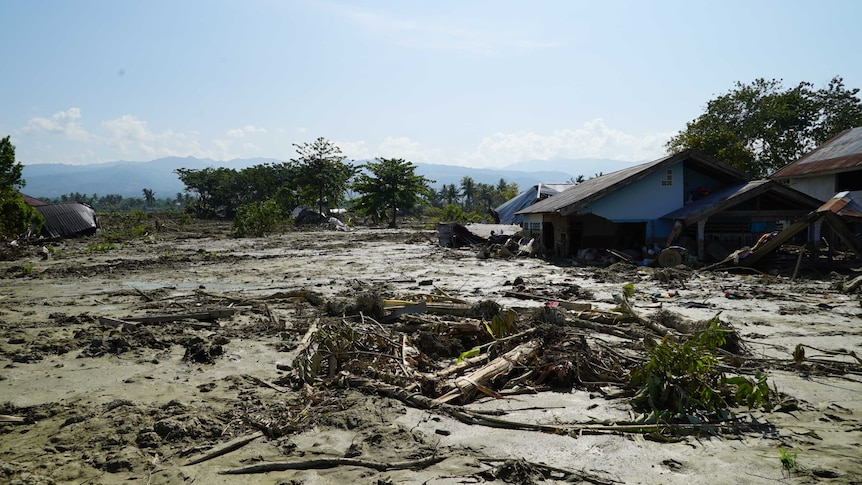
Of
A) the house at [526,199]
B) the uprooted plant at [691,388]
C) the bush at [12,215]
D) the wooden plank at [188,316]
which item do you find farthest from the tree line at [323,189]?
the uprooted plant at [691,388]

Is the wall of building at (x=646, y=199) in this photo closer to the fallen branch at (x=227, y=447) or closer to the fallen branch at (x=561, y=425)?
the fallen branch at (x=561, y=425)

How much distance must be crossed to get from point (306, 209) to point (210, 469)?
48.4m

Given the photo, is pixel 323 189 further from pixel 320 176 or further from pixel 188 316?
pixel 188 316

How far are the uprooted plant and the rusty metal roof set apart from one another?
66.5 feet

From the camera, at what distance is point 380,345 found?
627 cm

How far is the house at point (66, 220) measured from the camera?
100 feet

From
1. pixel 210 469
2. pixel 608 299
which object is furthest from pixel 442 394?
pixel 608 299

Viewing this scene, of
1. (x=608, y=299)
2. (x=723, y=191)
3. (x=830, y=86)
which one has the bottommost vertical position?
(x=608, y=299)

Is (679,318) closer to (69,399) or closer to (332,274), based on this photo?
(69,399)

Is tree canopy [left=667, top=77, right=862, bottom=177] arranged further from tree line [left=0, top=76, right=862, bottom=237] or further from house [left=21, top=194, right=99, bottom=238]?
house [left=21, top=194, right=99, bottom=238]

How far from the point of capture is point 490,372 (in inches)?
206

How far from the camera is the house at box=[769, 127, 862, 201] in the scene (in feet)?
67.9

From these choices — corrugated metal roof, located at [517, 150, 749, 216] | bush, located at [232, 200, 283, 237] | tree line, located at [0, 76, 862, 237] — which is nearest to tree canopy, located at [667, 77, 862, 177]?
tree line, located at [0, 76, 862, 237]

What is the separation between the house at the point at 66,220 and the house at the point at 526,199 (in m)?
26.8
